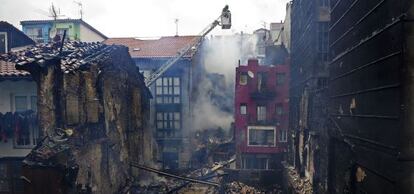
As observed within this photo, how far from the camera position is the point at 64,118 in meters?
12.4

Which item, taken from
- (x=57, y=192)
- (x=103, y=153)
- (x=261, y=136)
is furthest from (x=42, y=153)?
(x=261, y=136)

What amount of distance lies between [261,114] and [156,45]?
14.2 m

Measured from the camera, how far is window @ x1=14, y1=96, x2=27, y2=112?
17078 mm

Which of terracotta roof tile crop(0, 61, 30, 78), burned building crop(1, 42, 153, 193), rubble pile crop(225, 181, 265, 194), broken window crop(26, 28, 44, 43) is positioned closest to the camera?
burned building crop(1, 42, 153, 193)

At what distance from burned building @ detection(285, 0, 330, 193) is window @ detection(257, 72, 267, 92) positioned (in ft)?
41.8

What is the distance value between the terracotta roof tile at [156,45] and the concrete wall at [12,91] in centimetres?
1508

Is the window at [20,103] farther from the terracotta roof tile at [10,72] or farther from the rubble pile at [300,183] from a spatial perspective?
the rubble pile at [300,183]

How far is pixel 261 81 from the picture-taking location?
30875 millimetres

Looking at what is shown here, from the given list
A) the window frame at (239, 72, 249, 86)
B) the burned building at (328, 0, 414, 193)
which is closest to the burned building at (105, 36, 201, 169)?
the window frame at (239, 72, 249, 86)

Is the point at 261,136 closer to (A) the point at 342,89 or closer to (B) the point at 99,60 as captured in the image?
(B) the point at 99,60

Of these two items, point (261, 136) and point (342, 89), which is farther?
point (261, 136)

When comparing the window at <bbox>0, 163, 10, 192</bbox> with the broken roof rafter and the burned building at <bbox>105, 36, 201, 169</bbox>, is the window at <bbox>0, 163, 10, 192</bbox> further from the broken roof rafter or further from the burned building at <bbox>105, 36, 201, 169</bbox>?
the burned building at <bbox>105, 36, 201, 169</bbox>

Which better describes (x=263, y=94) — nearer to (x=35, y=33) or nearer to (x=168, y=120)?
(x=168, y=120)

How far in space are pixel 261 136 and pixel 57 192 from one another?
2272 centimetres
